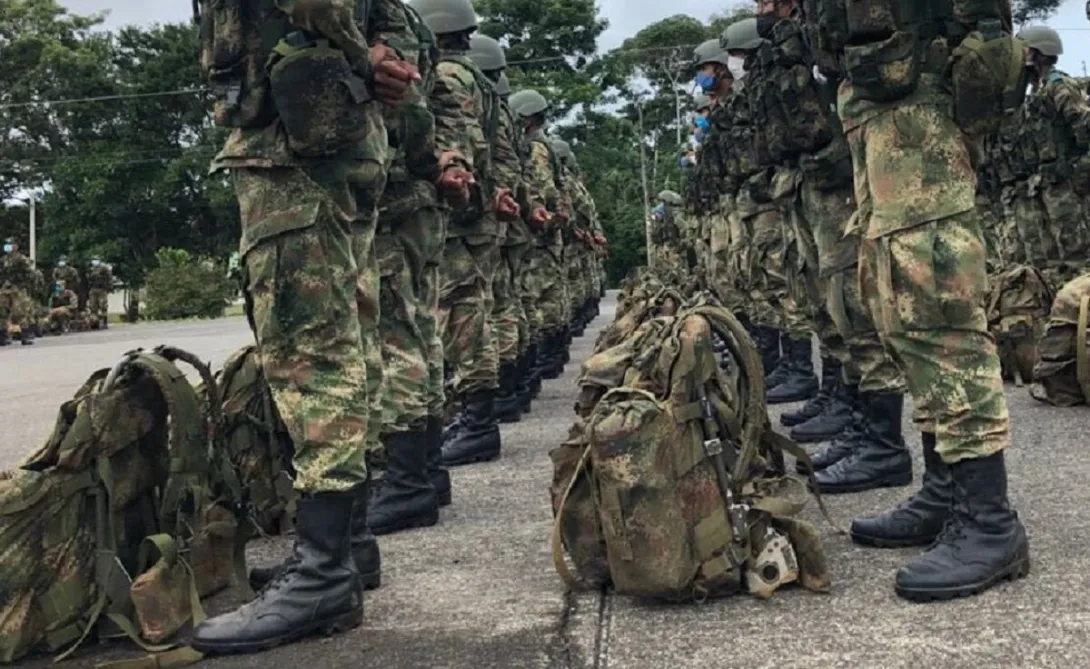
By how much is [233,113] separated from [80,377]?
29.5 feet

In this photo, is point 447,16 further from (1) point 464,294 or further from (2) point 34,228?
(2) point 34,228

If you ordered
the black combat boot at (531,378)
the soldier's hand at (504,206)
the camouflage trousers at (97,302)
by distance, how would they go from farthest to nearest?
the camouflage trousers at (97,302)
the black combat boot at (531,378)
the soldier's hand at (504,206)

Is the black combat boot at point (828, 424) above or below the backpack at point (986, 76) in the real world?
below

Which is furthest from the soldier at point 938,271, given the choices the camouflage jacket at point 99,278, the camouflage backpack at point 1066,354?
the camouflage jacket at point 99,278

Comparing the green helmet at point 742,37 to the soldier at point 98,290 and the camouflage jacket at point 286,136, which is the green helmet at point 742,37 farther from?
the soldier at point 98,290

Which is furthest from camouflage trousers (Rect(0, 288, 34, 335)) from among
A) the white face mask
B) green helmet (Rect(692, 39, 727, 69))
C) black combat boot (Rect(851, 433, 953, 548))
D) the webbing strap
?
black combat boot (Rect(851, 433, 953, 548))

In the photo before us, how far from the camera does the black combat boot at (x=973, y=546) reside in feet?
8.72

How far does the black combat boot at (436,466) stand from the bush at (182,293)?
2957cm

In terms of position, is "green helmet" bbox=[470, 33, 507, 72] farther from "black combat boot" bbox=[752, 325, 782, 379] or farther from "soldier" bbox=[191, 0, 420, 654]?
"soldier" bbox=[191, 0, 420, 654]

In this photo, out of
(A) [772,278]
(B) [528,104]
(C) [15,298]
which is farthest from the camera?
(C) [15,298]

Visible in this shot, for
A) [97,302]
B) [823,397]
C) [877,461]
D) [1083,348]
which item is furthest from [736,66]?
[97,302]

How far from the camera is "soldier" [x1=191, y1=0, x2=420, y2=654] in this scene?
265 centimetres

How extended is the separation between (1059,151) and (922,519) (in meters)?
7.28

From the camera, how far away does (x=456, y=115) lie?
15.3 ft
